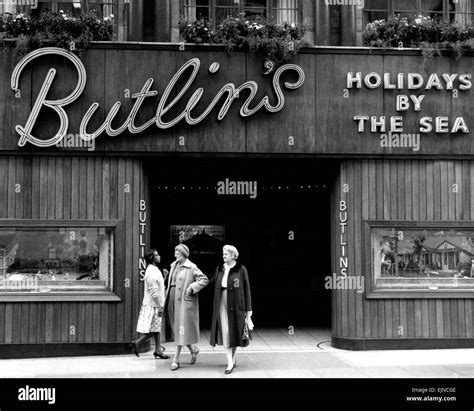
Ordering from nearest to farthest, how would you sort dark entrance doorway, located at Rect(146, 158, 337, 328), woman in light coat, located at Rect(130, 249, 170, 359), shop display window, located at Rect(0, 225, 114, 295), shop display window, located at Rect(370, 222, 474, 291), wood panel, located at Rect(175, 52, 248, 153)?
woman in light coat, located at Rect(130, 249, 170, 359)
shop display window, located at Rect(0, 225, 114, 295)
wood panel, located at Rect(175, 52, 248, 153)
shop display window, located at Rect(370, 222, 474, 291)
dark entrance doorway, located at Rect(146, 158, 337, 328)

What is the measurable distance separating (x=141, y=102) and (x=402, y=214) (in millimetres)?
5215

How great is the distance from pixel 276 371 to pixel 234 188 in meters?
6.05

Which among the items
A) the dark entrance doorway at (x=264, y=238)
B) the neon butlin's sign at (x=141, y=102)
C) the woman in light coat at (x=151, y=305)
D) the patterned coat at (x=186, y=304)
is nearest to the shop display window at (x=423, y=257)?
the neon butlin's sign at (x=141, y=102)

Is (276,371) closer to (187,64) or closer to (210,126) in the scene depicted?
(210,126)

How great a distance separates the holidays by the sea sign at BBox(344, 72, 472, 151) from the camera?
40.1ft

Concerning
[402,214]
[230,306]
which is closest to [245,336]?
[230,306]

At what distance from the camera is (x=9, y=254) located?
11.8 metres

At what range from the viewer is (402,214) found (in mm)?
12273

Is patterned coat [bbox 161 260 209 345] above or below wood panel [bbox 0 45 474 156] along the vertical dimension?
below

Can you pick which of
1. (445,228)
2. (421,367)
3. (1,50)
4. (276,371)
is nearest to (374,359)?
(421,367)

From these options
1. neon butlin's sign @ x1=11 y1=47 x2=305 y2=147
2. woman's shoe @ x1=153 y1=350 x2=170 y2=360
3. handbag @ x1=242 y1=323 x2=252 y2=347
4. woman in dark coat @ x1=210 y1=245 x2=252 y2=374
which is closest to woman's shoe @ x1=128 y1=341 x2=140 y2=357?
woman's shoe @ x1=153 y1=350 x2=170 y2=360

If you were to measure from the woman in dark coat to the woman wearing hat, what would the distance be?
38 cm

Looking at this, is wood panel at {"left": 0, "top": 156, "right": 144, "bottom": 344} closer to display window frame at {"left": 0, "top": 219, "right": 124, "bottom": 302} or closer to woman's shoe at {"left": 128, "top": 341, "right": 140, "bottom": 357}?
display window frame at {"left": 0, "top": 219, "right": 124, "bottom": 302}

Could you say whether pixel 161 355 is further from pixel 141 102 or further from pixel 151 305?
pixel 141 102
